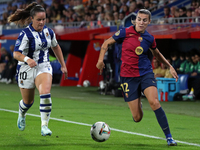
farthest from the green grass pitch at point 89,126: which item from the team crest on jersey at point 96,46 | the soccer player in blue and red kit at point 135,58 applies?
the team crest on jersey at point 96,46

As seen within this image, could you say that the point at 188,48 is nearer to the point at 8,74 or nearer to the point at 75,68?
the point at 75,68

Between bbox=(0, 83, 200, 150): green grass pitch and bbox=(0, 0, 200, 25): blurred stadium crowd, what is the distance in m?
4.93

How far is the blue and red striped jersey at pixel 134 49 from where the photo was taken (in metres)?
6.07

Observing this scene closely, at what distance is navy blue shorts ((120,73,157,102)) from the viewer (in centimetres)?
601

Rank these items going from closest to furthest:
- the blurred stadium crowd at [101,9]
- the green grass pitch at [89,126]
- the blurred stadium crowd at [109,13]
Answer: the green grass pitch at [89,126] < the blurred stadium crowd at [109,13] < the blurred stadium crowd at [101,9]

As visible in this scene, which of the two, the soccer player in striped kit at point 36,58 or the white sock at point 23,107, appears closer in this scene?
the soccer player in striped kit at point 36,58

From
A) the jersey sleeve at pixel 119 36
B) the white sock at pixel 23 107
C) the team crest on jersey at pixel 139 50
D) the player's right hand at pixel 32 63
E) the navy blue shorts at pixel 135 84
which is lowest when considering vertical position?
the white sock at pixel 23 107

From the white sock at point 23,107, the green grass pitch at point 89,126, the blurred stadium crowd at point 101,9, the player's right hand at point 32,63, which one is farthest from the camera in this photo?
the blurred stadium crowd at point 101,9

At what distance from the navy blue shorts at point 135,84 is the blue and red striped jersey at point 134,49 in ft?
0.22

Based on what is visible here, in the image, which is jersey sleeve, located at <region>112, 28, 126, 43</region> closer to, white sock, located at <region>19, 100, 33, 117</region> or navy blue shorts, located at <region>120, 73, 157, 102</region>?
navy blue shorts, located at <region>120, 73, 157, 102</region>

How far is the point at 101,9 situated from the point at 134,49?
48.3ft

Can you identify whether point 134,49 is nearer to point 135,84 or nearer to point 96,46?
point 135,84

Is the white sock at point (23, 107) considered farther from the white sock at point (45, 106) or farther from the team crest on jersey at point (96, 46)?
the team crest on jersey at point (96, 46)

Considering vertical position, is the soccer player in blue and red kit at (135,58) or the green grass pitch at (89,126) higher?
the soccer player in blue and red kit at (135,58)
